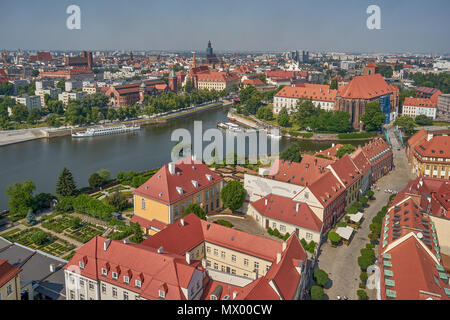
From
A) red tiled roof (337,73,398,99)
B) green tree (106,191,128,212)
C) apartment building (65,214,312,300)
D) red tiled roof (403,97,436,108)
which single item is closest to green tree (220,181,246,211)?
apartment building (65,214,312,300)

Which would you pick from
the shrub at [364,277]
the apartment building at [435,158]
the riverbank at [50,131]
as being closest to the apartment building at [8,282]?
the shrub at [364,277]

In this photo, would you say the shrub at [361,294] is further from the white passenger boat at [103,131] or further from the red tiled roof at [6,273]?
the white passenger boat at [103,131]

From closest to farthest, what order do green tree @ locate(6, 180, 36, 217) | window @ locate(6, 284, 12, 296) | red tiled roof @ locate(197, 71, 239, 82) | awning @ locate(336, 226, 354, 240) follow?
window @ locate(6, 284, 12, 296) → awning @ locate(336, 226, 354, 240) → green tree @ locate(6, 180, 36, 217) → red tiled roof @ locate(197, 71, 239, 82)

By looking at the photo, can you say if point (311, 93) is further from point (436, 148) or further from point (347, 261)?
point (347, 261)

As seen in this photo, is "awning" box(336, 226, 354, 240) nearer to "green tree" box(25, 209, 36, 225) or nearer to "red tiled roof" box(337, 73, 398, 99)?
"green tree" box(25, 209, 36, 225)

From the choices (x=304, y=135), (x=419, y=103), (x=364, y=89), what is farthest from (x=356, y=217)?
(x=419, y=103)
